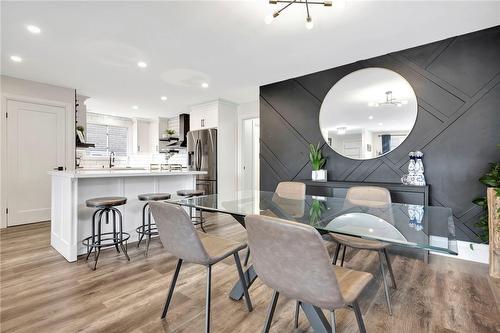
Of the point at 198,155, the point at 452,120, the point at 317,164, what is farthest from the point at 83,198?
the point at 452,120

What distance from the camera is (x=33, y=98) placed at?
13.4ft

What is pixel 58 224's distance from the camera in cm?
279

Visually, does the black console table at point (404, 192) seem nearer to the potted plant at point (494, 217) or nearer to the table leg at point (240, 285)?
the potted plant at point (494, 217)

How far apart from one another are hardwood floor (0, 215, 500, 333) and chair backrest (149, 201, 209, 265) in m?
0.52

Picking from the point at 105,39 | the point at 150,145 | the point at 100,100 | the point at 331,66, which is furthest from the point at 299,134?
the point at 150,145

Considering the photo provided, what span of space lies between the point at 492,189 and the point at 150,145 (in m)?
7.76

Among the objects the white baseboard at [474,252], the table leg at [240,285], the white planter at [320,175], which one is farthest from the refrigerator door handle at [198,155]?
the white baseboard at [474,252]

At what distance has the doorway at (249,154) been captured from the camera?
18.7 ft

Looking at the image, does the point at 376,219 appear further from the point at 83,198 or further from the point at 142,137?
the point at 142,137

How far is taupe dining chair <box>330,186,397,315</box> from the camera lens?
172 centimetres

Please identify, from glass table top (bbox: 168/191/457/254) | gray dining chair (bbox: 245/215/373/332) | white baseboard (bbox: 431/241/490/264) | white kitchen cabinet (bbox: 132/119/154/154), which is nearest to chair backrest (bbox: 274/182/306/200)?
glass table top (bbox: 168/191/457/254)

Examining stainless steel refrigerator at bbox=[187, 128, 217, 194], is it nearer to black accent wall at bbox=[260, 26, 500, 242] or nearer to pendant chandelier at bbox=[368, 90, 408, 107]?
black accent wall at bbox=[260, 26, 500, 242]

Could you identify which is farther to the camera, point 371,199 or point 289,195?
point 289,195

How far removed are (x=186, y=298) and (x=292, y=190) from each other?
5.04 ft
